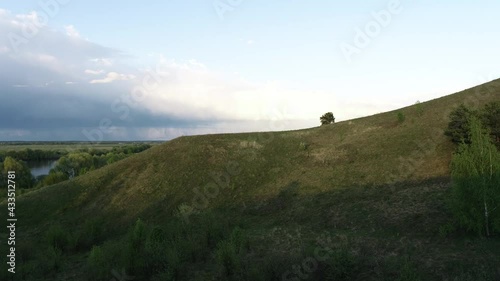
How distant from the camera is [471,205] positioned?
865 inches

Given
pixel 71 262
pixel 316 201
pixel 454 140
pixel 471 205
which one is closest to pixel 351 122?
pixel 454 140

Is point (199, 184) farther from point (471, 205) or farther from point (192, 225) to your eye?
point (471, 205)

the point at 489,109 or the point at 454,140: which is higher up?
the point at 489,109

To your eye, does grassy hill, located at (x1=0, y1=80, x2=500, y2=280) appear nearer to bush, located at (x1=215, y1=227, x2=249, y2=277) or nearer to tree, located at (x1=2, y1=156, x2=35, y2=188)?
bush, located at (x1=215, y1=227, x2=249, y2=277)

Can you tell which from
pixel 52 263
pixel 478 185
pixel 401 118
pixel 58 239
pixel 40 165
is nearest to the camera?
pixel 478 185

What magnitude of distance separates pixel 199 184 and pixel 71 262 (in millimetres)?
20123

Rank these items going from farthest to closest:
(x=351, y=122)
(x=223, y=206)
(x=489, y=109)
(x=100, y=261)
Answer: (x=351, y=122) → (x=223, y=206) → (x=489, y=109) → (x=100, y=261)

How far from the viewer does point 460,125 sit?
130 ft

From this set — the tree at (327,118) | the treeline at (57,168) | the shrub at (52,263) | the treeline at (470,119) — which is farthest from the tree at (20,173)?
the treeline at (470,119)

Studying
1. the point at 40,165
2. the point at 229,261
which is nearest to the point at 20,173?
the point at 40,165

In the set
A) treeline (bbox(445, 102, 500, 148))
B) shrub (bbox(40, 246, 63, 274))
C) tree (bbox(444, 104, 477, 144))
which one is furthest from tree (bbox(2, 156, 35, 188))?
treeline (bbox(445, 102, 500, 148))

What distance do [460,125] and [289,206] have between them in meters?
21.2

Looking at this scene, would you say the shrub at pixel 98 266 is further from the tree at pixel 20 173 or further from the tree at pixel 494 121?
the tree at pixel 20 173

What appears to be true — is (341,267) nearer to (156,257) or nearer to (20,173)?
(156,257)
